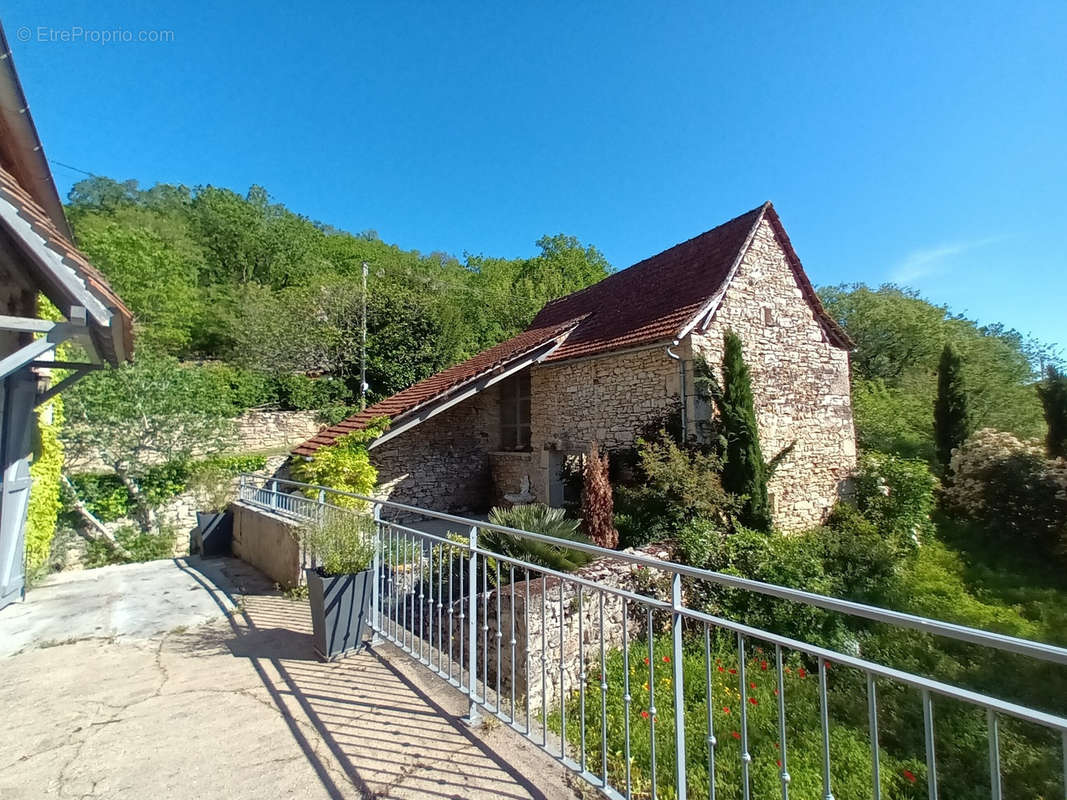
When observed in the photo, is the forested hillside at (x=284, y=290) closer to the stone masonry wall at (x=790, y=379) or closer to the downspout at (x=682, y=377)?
the downspout at (x=682, y=377)

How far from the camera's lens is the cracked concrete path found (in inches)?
94.3

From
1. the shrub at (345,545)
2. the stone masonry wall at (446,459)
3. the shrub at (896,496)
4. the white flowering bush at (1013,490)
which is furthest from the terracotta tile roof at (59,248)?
Answer: the white flowering bush at (1013,490)

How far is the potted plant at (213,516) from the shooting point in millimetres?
8156

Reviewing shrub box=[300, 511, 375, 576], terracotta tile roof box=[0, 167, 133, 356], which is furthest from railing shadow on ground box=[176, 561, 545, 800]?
terracotta tile roof box=[0, 167, 133, 356]

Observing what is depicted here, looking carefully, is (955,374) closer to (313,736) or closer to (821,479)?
(821,479)

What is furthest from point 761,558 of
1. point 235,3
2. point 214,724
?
point 235,3

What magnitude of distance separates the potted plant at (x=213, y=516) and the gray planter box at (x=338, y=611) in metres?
5.50

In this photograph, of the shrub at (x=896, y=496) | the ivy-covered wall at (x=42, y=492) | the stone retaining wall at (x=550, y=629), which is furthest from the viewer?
the shrub at (x=896, y=496)

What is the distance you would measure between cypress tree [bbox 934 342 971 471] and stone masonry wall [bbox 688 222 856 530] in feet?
19.5

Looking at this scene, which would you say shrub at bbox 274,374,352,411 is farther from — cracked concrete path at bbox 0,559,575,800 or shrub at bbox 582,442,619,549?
cracked concrete path at bbox 0,559,575,800

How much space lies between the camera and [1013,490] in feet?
35.5

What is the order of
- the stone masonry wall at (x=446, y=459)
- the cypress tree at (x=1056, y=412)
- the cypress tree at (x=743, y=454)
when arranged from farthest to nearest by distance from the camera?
1. the cypress tree at (x=1056, y=412)
2. the stone masonry wall at (x=446, y=459)
3. the cypress tree at (x=743, y=454)
